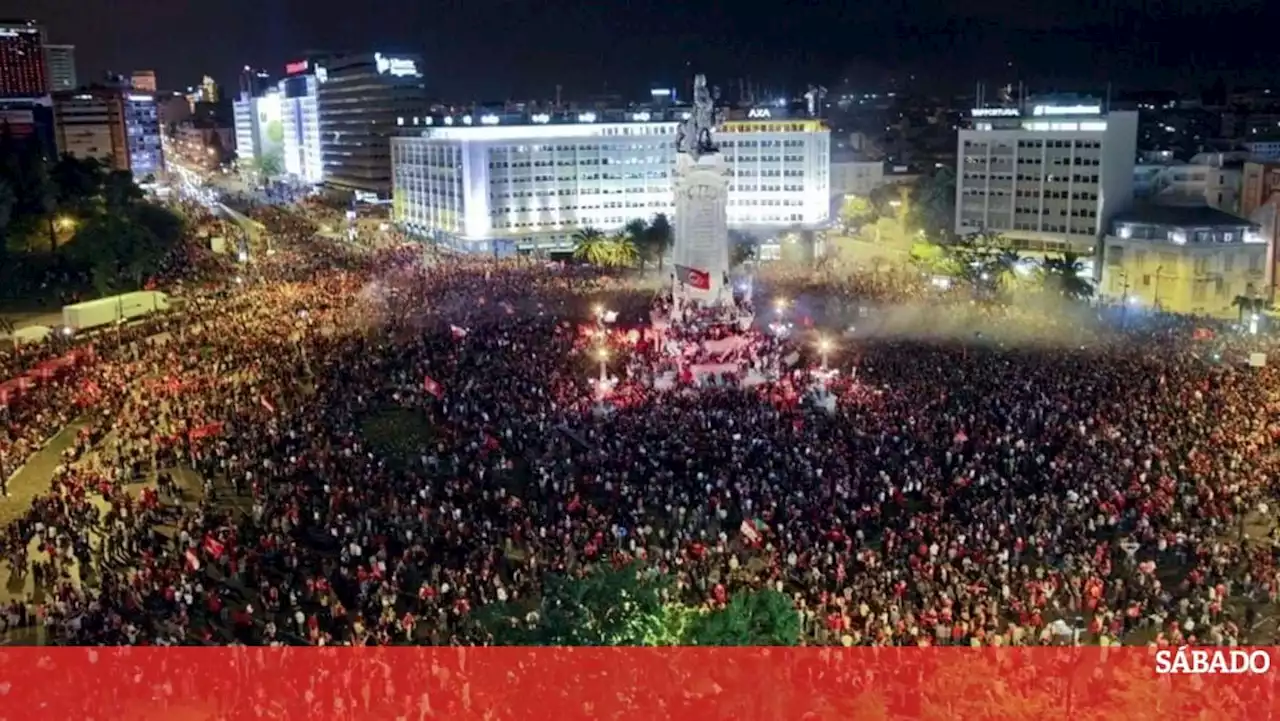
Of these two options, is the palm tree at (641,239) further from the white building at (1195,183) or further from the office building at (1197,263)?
the white building at (1195,183)

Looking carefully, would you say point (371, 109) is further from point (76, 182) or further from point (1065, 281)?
point (1065, 281)

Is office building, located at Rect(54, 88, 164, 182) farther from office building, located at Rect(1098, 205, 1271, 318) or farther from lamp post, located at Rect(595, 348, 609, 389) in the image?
office building, located at Rect(1098, 205, 1271, 318)

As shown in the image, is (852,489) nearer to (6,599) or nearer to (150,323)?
(6,599)

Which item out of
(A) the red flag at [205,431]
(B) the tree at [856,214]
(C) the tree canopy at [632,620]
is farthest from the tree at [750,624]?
(B) the tree at [856,214]

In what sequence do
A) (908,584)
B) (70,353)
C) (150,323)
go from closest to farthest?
(908,584) → (70,353) → (150,323)

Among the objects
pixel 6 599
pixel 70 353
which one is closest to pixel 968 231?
pixel 70 353

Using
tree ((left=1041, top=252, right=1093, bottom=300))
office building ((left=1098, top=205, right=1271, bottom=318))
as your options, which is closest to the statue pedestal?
tree ((left=1041, top=252, right=1093, bottom=300))
